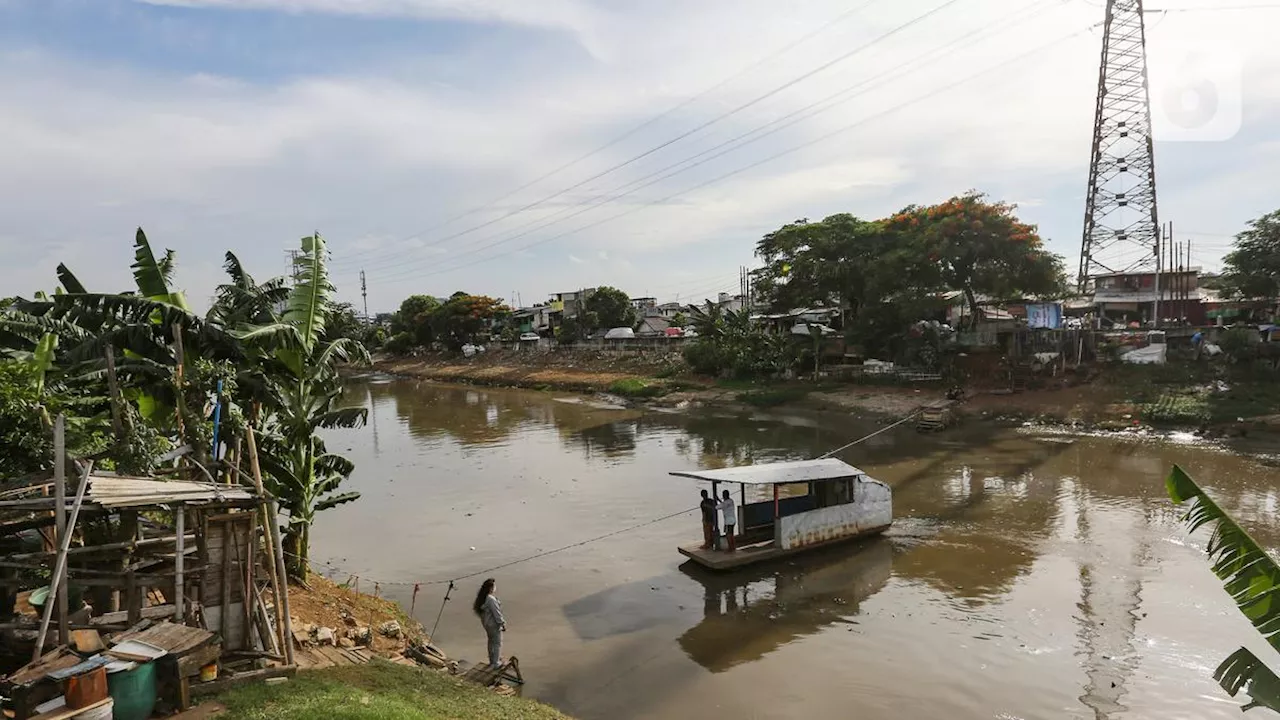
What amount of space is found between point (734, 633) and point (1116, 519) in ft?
40.9

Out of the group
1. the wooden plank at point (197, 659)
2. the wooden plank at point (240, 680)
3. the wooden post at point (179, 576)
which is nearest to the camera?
the wooden plank at point (197, 659)

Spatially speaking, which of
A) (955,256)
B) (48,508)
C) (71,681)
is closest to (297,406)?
(48,508)

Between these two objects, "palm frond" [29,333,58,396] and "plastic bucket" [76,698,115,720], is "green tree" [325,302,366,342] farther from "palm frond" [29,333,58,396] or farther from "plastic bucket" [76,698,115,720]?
"plastic bucket" [76,698,115,720]

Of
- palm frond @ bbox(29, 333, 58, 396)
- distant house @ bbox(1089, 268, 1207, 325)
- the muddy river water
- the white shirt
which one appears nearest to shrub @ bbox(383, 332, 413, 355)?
the muddy river water

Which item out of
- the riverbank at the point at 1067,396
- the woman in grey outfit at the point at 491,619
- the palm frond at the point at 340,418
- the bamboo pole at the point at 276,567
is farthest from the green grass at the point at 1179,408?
the bamboo pole at the point at 276,567

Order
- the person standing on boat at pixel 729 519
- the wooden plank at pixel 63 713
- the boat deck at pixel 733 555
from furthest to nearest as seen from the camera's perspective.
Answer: the person standing on boat at pixel 729 519, the boat deck at pixel 733 555, the wooden plank at pixel 63 713

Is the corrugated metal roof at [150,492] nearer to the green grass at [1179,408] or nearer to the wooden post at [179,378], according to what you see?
the wooden post at [179,378]

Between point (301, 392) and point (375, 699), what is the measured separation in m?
5.87

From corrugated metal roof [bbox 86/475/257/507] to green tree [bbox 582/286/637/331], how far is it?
214ft

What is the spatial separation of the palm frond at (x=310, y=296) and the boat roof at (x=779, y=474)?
26.5 ft

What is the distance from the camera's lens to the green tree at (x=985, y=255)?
1451 inches

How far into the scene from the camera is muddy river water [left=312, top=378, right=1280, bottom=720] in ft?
35.9

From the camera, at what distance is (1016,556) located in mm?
16594

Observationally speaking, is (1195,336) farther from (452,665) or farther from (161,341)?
(161,341)
